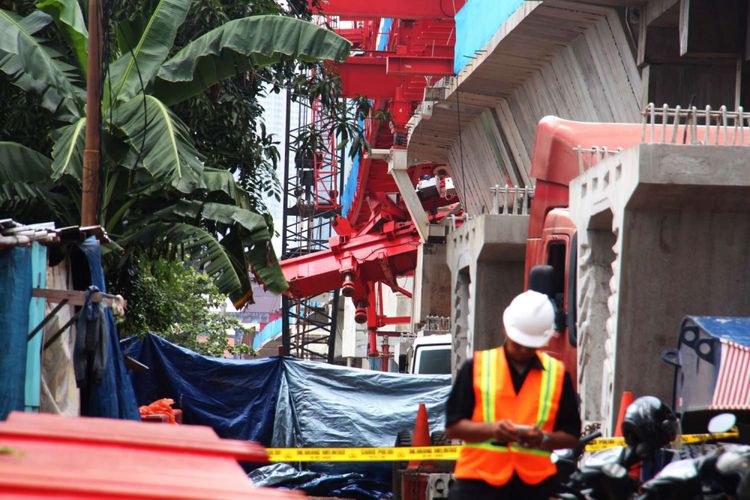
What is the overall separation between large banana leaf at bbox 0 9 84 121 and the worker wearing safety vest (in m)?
10.5

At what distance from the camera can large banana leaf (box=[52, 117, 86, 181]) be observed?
49.3 feet

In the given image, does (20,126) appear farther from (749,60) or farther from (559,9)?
(749,60)

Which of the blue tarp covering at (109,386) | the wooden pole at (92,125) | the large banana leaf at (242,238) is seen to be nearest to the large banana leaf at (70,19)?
the wooden pole at (92,125)

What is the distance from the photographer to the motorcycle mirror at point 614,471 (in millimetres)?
7672

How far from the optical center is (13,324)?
1166cm

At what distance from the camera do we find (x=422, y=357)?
27469mm

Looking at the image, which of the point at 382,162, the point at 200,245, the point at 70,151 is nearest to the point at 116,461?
the point at 70,151

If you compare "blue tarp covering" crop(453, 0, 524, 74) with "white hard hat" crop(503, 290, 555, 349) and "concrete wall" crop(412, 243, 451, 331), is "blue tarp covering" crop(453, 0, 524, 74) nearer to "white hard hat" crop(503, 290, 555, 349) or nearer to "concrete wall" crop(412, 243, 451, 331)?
"concrete wall" crop(412, 243, 451, 331)

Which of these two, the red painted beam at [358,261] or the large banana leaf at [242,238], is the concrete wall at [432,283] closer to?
the red painted beam at [358,261]

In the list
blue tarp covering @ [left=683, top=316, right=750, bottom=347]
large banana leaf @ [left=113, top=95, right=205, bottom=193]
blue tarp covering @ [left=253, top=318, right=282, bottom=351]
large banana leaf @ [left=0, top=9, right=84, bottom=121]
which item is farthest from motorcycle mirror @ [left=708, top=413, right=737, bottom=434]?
blue tarp covering @ [left=253, top=318, right=282, bottom=351]

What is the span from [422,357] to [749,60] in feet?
31.3

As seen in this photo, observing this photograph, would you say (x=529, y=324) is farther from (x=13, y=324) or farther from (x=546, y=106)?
(x=546, y=106)

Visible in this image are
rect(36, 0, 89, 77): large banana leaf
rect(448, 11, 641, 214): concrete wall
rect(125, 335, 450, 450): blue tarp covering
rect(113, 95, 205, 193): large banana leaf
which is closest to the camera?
rect(113, 95, 205, 193): large banana leaf

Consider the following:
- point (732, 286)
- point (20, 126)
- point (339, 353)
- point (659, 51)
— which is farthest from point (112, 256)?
point (339, 353)
